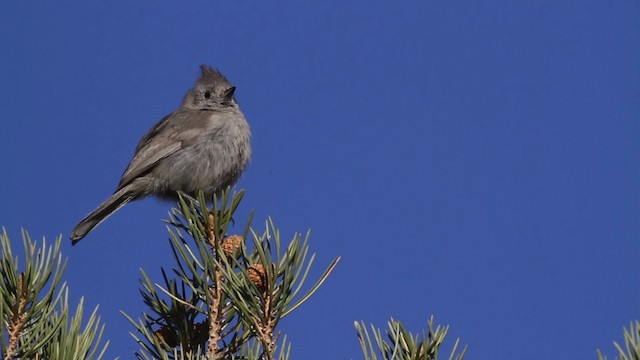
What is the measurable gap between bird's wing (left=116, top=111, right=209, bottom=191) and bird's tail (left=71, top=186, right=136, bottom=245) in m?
0.08

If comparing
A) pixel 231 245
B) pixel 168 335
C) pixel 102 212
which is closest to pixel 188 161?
pixel 102 212

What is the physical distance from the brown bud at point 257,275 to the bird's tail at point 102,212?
12.5 ft

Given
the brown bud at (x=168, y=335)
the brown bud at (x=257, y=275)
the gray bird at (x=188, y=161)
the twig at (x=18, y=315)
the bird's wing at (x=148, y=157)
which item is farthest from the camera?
the bird's wing at (x=148, y=157)

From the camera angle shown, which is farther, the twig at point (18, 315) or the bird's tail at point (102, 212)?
the bird's tail at point (102, 212)

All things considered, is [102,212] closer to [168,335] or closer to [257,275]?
[168,335]

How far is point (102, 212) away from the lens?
589cm

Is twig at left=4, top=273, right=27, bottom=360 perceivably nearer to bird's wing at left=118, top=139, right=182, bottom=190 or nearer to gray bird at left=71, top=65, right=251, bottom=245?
gray bird at left=71, top=65, right=251, bottom=245

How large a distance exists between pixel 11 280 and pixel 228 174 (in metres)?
4.21

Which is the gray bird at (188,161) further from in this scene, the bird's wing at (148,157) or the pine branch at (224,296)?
the pine branch at (224,296)

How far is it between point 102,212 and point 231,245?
369 centimetres

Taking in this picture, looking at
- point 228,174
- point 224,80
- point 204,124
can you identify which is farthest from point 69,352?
point 224,80

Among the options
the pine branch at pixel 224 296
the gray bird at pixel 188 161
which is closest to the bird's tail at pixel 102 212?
the gray bird at pixel 188 161

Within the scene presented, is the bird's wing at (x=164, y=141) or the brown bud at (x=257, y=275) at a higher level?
the bird's wing at (x=164, y=141)

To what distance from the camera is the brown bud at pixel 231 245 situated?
2388mm
